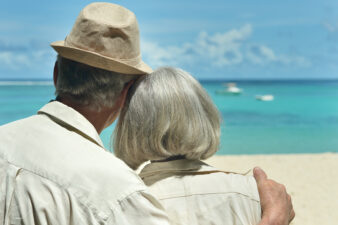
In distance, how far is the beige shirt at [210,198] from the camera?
6.41 ft

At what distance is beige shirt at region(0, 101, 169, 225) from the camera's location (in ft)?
4.40

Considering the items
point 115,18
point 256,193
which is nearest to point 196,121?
point 256,193

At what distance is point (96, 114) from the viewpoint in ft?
5.84

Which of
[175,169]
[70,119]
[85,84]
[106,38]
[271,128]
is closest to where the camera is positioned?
[70,119]

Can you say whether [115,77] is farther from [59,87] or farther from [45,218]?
[45,218]

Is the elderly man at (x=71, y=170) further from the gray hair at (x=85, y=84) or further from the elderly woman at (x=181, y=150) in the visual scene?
the elderly woman at (x=181, y=150)

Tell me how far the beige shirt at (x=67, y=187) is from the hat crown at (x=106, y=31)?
51 centimetres

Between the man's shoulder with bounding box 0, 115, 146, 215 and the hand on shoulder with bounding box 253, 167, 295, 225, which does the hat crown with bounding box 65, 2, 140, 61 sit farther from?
the hand on shoulder with bounding box 253, 167, 295, 225

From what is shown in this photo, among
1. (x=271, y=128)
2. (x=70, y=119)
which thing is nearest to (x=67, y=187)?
(x=70, y=119)

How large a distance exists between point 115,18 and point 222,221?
924 mm

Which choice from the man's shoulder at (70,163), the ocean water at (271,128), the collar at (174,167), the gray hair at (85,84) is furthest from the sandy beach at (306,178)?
the man's shoulder at (70,163)

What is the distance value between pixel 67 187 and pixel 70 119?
0.95ft

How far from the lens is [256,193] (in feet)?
6.59

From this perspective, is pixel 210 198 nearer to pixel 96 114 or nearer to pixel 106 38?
pixel 96 114
